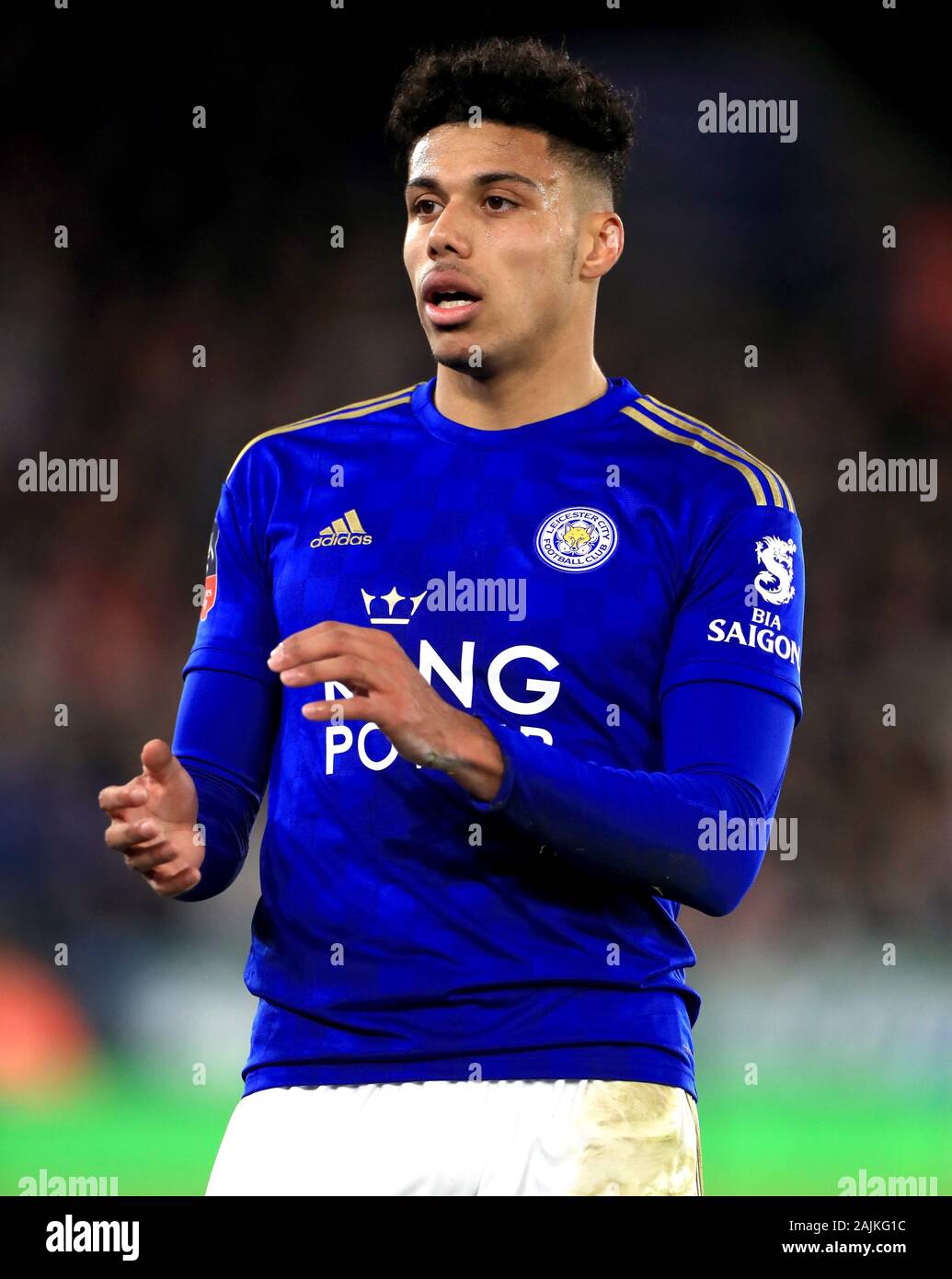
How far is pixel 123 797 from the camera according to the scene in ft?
6.19

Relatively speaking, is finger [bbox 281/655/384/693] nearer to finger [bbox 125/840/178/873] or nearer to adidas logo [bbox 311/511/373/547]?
finger [bbox 125/840/178/873]

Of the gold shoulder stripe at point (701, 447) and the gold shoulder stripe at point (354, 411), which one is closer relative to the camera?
the gold shoulder stripe at point (701, 447)

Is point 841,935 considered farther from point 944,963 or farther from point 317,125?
point 317,125

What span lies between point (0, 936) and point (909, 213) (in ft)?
11.3

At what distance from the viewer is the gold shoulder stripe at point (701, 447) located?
2246 millimetres

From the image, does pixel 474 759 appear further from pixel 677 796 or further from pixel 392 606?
pixel 392 606

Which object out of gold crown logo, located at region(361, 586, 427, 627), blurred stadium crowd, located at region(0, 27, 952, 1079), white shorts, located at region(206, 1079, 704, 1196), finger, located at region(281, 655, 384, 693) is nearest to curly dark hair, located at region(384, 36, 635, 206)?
gold crown logo, located at region(361, 586, 427, 627)

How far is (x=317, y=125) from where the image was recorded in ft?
18.3

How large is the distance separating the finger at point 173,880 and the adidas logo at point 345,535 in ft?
1.50

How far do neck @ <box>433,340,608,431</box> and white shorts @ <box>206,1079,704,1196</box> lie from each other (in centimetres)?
86

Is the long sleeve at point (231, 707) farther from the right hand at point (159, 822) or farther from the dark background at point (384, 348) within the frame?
the dark background at point (384, 348)

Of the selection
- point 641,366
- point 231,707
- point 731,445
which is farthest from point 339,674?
point 641,366

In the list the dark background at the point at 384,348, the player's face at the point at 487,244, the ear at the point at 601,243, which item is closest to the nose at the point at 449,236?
the player's face at the point at 487,244

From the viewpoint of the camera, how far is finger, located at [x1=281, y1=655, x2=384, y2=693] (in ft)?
5.74
